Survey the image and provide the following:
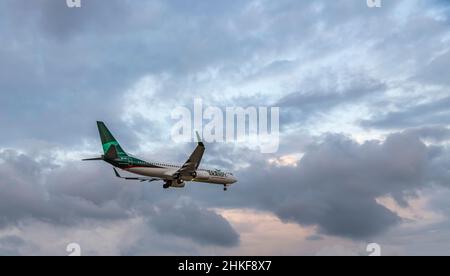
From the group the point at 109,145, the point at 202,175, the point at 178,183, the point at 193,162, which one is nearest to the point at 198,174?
the point at 202,175

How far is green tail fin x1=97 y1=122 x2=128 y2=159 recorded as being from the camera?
129 metres

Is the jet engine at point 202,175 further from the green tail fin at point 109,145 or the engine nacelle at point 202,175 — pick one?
the green tail fin at point 109,145

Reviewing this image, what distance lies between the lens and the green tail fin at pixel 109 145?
422 ft

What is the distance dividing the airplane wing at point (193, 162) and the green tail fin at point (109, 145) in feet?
44.0

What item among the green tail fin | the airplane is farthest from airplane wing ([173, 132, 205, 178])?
the green tail fin

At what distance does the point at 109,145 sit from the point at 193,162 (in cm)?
2023

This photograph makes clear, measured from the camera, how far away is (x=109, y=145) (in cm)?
12988

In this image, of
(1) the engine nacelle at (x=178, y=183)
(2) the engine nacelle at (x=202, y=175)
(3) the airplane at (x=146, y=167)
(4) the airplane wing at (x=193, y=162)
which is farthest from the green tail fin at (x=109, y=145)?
(2) the engine nacelle at (x=202, y=175)
